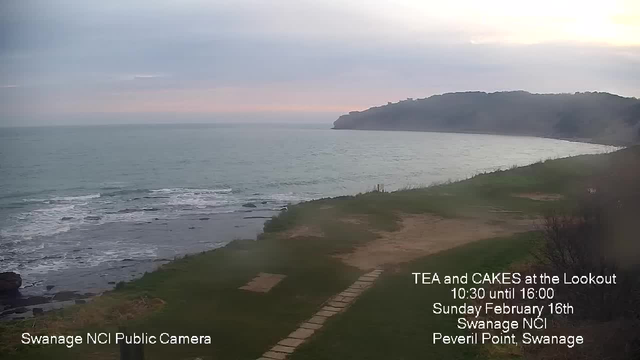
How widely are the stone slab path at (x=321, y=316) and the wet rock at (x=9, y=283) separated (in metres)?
12.5

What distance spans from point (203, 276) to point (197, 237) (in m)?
12.5

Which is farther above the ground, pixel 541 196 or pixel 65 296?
pixel 541 196

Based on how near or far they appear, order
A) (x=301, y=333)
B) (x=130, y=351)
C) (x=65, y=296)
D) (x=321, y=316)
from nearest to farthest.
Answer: (x=130, y=351)
(x=301, y=333)
(x=321, y=316)
(x=65, y=296)

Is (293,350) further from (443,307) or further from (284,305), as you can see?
(443,307)

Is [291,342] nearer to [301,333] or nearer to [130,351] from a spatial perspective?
[301,333]

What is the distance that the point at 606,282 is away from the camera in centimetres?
949

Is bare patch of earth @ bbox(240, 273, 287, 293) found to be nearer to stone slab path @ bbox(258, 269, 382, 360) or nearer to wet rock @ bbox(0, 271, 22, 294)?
stone slab path @ bbox(258, 269, 382, 360)

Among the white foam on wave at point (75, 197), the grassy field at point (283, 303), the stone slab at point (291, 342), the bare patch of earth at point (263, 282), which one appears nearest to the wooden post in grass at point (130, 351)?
the grassy field at point (283, 303)

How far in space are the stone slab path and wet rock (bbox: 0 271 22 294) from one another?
41.0ft

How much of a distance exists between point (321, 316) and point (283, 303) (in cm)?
134

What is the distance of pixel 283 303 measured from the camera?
12.0 m

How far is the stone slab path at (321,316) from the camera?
9133 mm

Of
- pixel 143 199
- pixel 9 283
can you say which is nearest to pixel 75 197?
pixel 143 199

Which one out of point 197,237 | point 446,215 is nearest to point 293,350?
point 446,215
